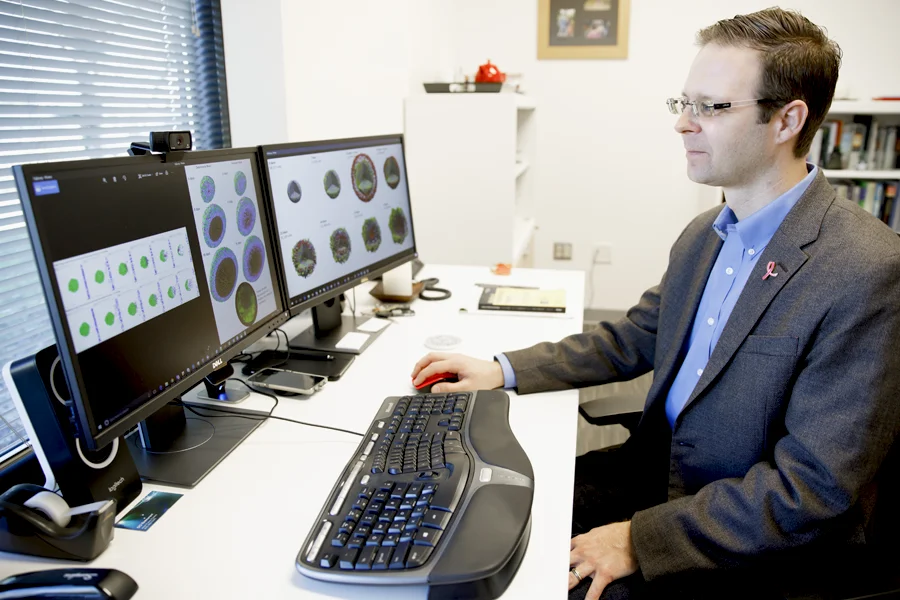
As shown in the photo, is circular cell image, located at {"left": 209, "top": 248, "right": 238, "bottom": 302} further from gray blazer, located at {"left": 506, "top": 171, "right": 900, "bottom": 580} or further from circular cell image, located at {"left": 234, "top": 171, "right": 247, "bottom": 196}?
gray blazer, located at {"left": 506, "top": 171, "right": 900, "bottom": 580}

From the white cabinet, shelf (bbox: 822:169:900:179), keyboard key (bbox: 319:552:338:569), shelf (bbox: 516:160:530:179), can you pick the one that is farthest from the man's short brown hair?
shelf (bbox: 822:169:900:179)

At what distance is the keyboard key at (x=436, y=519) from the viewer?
0.82m

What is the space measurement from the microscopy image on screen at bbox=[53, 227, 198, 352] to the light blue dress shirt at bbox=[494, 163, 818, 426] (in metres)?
0.67

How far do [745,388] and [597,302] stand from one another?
298cm

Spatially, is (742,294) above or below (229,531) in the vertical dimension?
above

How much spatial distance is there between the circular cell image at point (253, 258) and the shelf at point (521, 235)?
67.6 inches

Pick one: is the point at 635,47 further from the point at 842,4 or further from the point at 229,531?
the point at 229,531

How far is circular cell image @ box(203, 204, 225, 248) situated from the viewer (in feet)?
3.63

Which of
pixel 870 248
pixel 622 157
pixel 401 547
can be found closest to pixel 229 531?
pixel 401 547

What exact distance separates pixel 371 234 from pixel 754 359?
3.13 ft

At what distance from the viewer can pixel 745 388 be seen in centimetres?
112

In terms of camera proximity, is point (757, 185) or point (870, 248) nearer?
point (870, 248)

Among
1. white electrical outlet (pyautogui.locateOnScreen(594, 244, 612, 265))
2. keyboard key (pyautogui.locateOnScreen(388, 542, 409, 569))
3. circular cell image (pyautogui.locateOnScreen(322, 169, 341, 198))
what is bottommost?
white electrical outlet (pyautogui.locateOnScreen(594, 244, 612, 265))

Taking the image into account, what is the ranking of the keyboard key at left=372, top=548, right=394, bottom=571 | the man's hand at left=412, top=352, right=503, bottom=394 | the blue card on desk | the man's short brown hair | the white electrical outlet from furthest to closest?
the white electrical outlet
the man's hand at left=412, top=352, right=503, bottom=394
the man's short brown hair
the blue card on desk
the keyboard key at left=372, top=548, right=394, bottom=571
